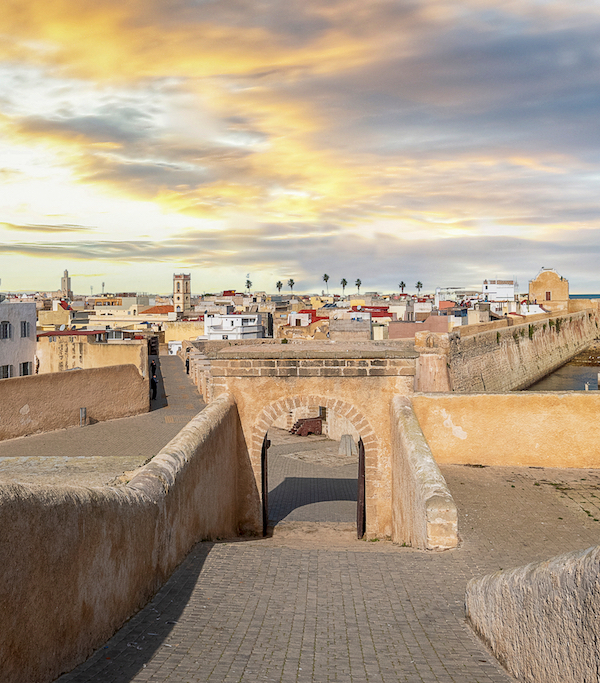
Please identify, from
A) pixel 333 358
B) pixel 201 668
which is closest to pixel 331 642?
pixel 201 668

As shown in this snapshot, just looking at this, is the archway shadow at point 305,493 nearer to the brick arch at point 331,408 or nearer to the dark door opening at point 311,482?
the dark door opening at point 311,482

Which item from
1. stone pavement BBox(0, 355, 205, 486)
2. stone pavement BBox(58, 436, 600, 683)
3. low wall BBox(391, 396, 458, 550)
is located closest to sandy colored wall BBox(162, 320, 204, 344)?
stone pavement BBox(0, 355, 205, 486)

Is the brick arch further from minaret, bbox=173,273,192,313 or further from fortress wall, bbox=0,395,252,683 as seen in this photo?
minaret, bbox=173,273,192,313

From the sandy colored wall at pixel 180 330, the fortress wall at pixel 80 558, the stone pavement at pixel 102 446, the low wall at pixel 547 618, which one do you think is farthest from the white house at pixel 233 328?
the low wall at pixel 547 618

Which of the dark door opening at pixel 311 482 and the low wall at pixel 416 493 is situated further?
the dark door opening at pixel 311 482

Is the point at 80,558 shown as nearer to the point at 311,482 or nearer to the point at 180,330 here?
the point at 311,482

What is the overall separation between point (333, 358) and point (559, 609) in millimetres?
8312

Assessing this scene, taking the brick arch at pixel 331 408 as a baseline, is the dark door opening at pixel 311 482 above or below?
below

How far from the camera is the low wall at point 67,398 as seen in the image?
68.6ft

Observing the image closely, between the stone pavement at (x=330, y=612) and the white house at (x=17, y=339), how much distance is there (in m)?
30.3

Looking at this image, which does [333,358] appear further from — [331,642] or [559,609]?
[559,609]

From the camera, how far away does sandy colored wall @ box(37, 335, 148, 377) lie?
100 ft

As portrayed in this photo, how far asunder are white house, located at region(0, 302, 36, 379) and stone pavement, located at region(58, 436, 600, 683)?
30.3 m

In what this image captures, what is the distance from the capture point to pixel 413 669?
486 cm
